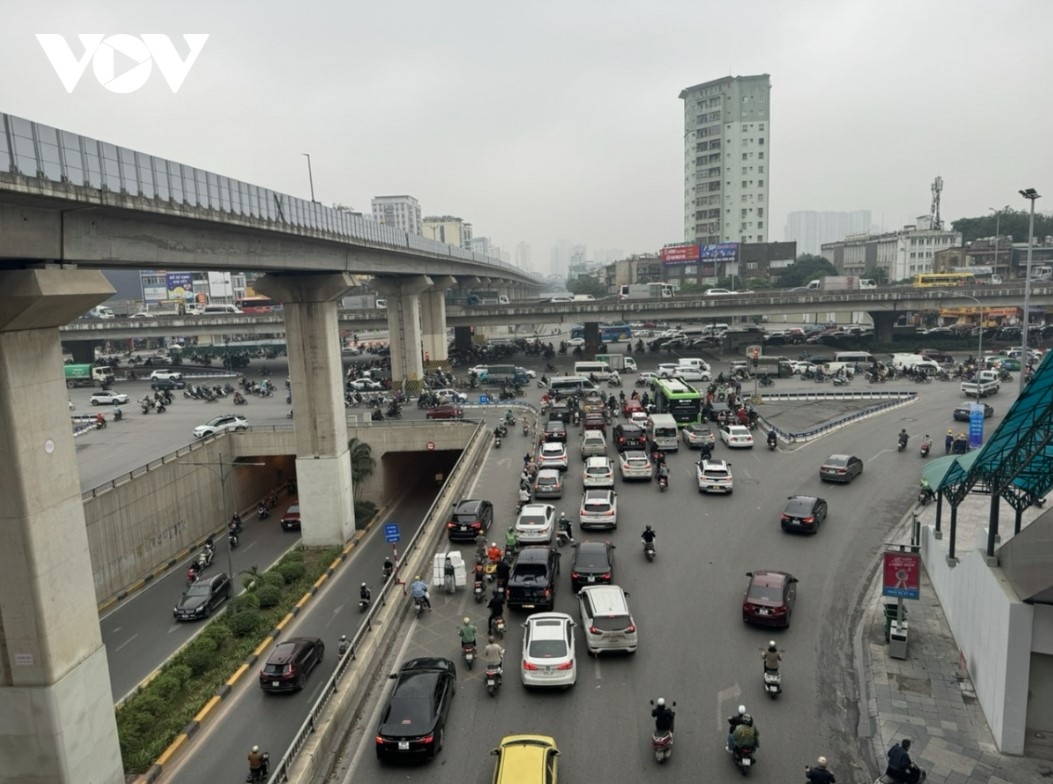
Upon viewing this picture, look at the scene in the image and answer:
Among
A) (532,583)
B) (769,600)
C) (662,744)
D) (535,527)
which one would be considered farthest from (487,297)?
(662,744)

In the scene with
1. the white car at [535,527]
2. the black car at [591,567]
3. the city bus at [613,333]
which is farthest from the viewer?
the city bus at [613,333]

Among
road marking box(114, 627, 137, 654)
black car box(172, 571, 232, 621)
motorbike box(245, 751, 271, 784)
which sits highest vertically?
motorbike box(245, 751, 271, 784)

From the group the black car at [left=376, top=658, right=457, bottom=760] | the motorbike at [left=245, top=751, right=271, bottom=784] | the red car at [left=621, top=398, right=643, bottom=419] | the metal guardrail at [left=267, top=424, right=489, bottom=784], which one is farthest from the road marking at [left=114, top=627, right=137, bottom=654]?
the red car at [left=621, top=398, right=643, bottom=419]

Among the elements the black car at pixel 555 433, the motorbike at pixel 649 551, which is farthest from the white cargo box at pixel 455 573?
the black car at pixel 555 433

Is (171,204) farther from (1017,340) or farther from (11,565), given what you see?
(1017,340)

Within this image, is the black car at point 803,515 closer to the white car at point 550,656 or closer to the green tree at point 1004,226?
the white car at point 550,656

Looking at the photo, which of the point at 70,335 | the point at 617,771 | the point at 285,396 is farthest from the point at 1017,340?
the point at 70,335

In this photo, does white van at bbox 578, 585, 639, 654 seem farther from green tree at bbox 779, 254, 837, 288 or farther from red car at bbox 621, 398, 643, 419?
green tree at bbox 779, 254, 837, 288
